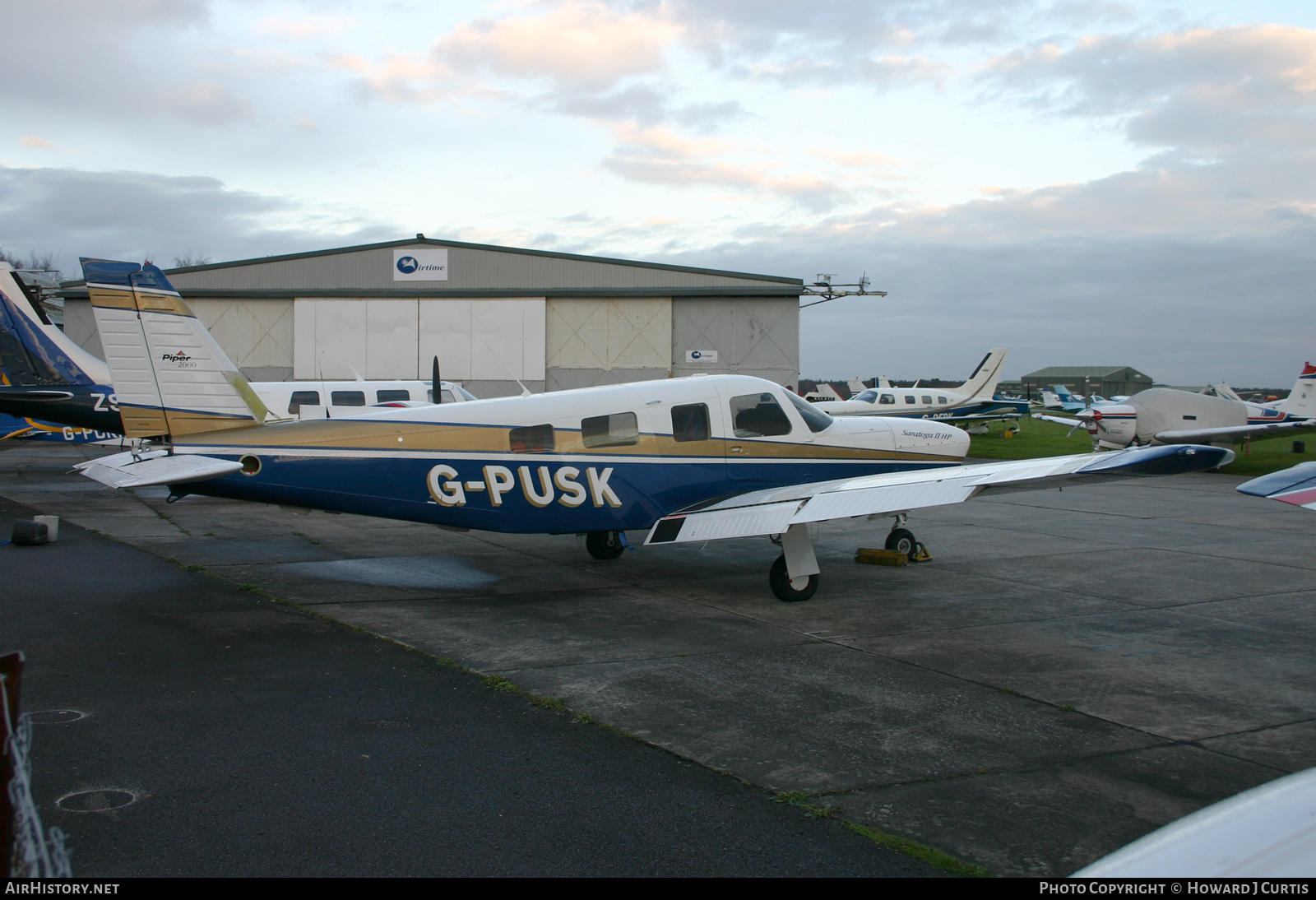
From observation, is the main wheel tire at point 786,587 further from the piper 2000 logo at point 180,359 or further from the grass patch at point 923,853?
the piper 2000 logo at point 180,359

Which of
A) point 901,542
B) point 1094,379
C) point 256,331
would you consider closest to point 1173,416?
point 901,542

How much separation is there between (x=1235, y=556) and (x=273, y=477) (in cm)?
1165

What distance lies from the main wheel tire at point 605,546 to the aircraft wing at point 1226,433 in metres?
19.7

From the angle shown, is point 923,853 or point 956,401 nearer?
point 923,853

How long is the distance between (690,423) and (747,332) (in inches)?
991

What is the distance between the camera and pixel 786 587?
28.8 ft

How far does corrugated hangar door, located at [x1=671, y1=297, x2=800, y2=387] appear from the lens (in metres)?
33.9

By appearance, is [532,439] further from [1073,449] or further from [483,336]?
[483,336]

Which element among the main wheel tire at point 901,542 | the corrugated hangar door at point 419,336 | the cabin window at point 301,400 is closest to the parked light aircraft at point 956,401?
the corrugated hangar door at point 419,336

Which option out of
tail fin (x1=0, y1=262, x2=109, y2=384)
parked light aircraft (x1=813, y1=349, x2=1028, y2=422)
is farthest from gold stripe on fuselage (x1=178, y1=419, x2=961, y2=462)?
parked light aircraft (x1=813, y1=349, x2=1028, y2=422)

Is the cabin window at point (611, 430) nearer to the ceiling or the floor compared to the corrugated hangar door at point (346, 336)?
nearer to the floor

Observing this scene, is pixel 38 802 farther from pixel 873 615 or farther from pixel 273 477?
pixel 873 615

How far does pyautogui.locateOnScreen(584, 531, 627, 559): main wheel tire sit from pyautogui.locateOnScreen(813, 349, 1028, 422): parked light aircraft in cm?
2523

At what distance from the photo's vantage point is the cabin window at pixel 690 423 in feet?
30.6
